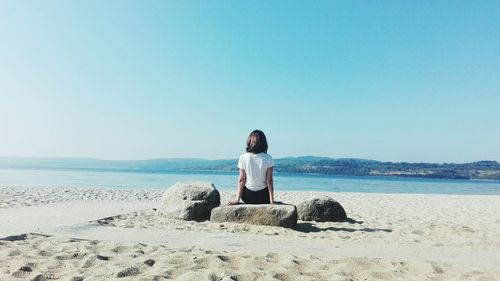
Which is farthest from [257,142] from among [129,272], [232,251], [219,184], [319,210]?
[219,184]

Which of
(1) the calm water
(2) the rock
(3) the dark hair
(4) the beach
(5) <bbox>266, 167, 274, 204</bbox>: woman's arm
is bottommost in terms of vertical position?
(1) the calm water

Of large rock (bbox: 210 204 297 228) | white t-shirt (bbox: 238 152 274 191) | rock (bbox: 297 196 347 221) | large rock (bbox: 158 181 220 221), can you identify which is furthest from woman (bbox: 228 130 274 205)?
rock (bbox: 297 196 347 221)

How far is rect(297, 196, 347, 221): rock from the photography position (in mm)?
9312

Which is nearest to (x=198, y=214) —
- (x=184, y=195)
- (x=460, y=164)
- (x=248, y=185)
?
(x=184, y=195)

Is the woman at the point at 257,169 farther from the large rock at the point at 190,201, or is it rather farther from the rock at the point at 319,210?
the rock at the point at 319,210

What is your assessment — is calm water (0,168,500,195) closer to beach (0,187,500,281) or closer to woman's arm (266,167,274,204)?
beach (0,187,500,281)

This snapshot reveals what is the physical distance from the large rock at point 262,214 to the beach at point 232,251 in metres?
0.21

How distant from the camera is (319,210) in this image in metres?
9.35

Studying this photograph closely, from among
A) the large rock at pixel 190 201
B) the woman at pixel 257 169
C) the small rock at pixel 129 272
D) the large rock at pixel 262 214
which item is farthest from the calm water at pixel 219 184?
the small rock at pixel 129 272

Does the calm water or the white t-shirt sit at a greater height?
the white t-shirt

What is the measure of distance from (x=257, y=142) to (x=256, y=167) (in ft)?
1.64

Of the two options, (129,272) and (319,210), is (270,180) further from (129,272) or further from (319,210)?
(129,272)

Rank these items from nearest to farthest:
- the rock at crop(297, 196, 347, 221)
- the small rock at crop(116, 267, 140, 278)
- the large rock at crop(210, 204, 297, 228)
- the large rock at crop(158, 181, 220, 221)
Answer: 1. the small rock at crop(116, 267, 140, 278)
2. the large rock at crop(210, 204, 297, 228)
3. the large rock at crop(158, 181, 220, 221)
4. the rock at crop(297, 196, 347, 221)

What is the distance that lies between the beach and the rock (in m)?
0.97
